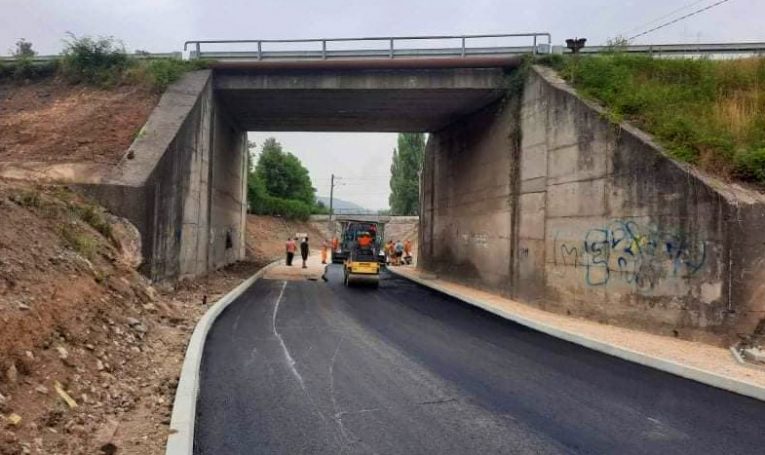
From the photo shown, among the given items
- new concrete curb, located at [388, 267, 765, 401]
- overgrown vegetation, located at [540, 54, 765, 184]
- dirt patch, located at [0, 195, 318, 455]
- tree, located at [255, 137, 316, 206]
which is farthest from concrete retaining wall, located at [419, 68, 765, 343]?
tree, located at [255, 137, 316, 206]

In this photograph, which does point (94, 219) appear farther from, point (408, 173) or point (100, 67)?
point (408, 173)

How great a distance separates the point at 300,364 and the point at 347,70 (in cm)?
1281

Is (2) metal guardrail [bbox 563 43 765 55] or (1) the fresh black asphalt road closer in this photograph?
(1) the fresh black asphalt road

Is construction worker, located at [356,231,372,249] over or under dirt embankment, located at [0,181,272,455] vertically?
over

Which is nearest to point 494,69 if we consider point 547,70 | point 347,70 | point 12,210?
point 547,70

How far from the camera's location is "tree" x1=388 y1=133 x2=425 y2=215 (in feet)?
229

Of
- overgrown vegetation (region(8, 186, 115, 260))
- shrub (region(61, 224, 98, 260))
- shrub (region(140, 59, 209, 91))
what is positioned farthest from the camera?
shrub (region(140, 59, 209, 91))

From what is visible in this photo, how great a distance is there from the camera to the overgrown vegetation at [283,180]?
60.2m

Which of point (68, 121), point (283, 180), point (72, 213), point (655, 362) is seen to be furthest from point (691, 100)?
point (283, 180)

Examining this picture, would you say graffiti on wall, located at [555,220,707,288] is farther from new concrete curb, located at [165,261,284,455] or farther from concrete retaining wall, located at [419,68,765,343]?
new concrete curb, located at [165,261,284,455]

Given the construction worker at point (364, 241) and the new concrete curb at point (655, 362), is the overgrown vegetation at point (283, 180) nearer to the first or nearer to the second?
the construction worker at point (364, 241)

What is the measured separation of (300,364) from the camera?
8055mm

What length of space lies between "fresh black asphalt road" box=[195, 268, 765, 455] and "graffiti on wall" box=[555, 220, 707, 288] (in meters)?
2.69

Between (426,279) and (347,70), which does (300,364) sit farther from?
(426,279)
